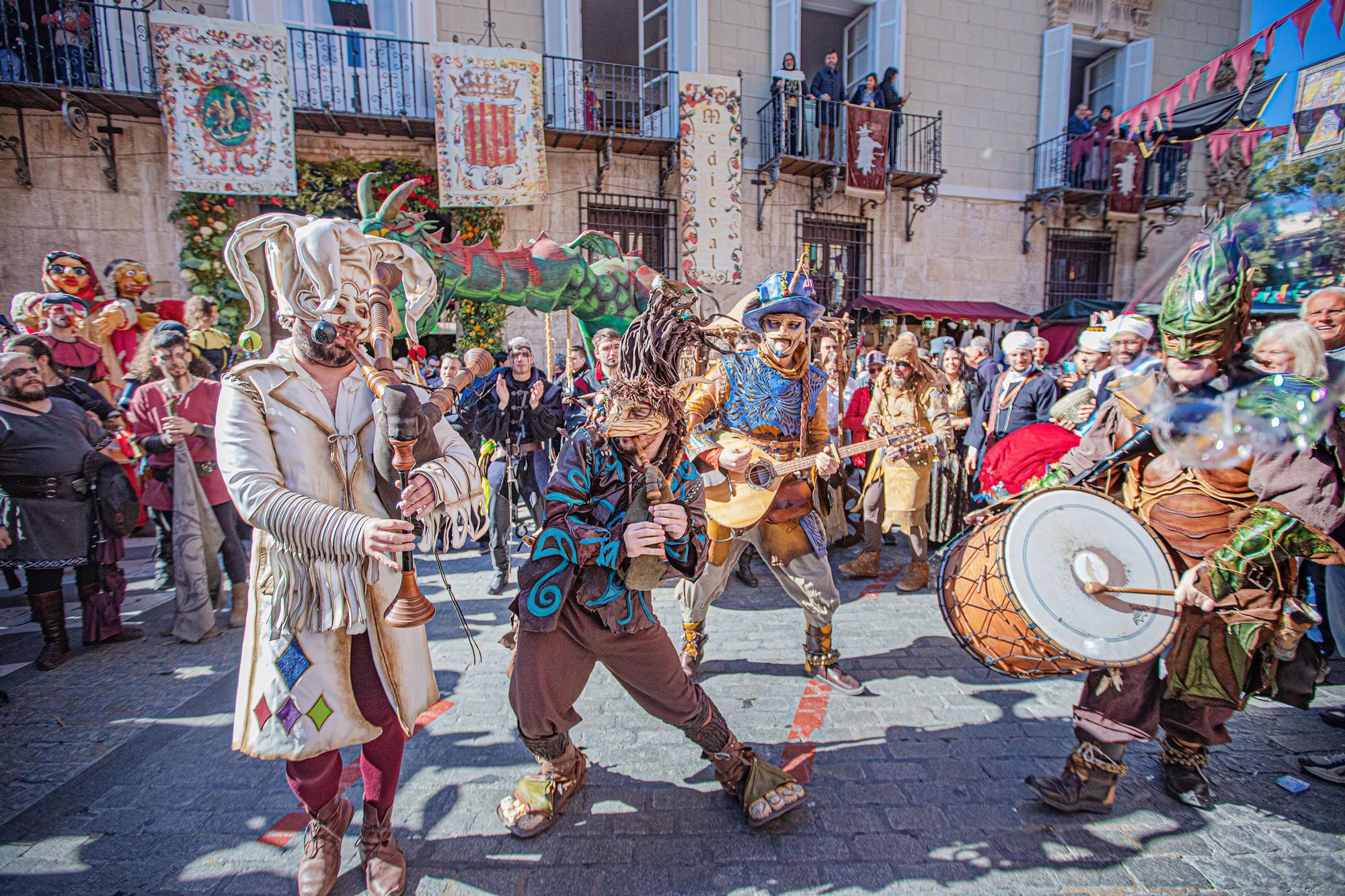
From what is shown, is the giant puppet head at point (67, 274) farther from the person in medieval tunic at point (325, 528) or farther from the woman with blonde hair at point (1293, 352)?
the woman with blonde hair at point (1293, 352)

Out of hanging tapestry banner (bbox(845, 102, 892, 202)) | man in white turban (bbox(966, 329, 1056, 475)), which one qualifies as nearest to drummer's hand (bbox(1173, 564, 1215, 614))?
man in white turban (bbox(966, 329, 1056, 475))

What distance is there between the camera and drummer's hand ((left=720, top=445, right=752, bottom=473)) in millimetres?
3369

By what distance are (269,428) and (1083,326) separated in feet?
46.8

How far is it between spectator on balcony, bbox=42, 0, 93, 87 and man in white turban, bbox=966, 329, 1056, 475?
12179 mm

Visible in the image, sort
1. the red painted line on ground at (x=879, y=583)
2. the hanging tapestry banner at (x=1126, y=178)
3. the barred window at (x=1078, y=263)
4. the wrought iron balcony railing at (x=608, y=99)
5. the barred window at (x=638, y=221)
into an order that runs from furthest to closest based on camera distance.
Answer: the barred window at (x=1078, y=263), the hanging tapestry banner at (x=1126, y=178), the barred window at (x=638, y=221), the wrought iron balcony railing at (x=608, y=99), the red painted line on ground at (x=879, y=583)

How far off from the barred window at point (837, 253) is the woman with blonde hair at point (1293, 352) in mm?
9780

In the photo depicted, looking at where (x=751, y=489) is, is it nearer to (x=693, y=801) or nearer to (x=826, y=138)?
(x=693, y=801)

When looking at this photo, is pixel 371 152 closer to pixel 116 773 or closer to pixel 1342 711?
pixel 116 773

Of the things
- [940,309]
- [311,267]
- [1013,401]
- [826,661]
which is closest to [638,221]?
[940,309]

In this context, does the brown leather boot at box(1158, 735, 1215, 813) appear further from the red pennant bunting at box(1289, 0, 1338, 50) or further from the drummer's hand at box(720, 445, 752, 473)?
the red pennant bunting at box(1289, 0, 1338, 50)

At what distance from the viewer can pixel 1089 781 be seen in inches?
99.7

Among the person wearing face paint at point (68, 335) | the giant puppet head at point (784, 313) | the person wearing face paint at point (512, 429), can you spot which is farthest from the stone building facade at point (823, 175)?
the giant puppet head at point (784, 313)

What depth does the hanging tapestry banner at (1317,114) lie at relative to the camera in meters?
2.36

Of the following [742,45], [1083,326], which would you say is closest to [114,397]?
[742,45]
